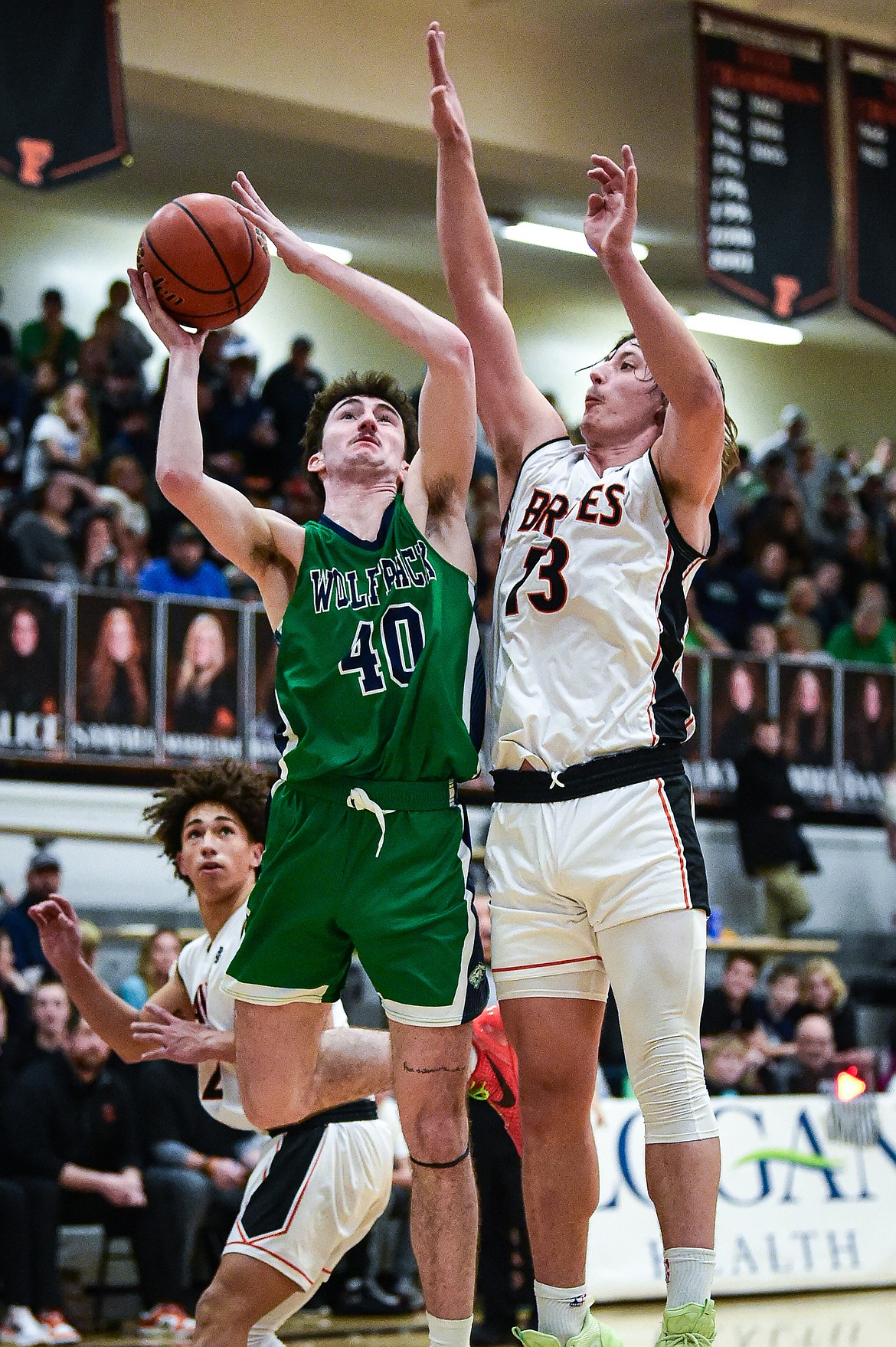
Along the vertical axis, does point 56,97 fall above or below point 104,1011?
above

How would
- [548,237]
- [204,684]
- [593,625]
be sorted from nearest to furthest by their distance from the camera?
[593,625], [204,684], [548,237]

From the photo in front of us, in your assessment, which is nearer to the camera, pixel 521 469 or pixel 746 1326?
pixel 521 469

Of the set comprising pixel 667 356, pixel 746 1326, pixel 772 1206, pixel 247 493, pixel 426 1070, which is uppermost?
pixel 247 493

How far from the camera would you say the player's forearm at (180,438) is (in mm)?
4324

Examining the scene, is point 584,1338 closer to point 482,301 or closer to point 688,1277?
point 688,1277

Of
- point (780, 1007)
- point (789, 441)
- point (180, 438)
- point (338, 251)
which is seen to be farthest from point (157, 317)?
point (789, 441)

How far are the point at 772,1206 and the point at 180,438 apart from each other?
20.5 feet

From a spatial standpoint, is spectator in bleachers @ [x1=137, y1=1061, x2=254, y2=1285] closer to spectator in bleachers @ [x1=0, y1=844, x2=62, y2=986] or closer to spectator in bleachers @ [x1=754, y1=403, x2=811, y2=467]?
spectator in bleachers @ [x1=0, y1=844, x2=62, y2=986]

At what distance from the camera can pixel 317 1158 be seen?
4.85 meters

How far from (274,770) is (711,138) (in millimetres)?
5005

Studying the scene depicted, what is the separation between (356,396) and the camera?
4.70 meters

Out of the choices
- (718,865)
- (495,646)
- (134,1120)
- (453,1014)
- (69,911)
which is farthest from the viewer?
(718,865)

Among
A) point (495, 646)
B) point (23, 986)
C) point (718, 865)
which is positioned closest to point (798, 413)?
point (718, 865)

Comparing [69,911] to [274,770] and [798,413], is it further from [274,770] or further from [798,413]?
[798,413]
